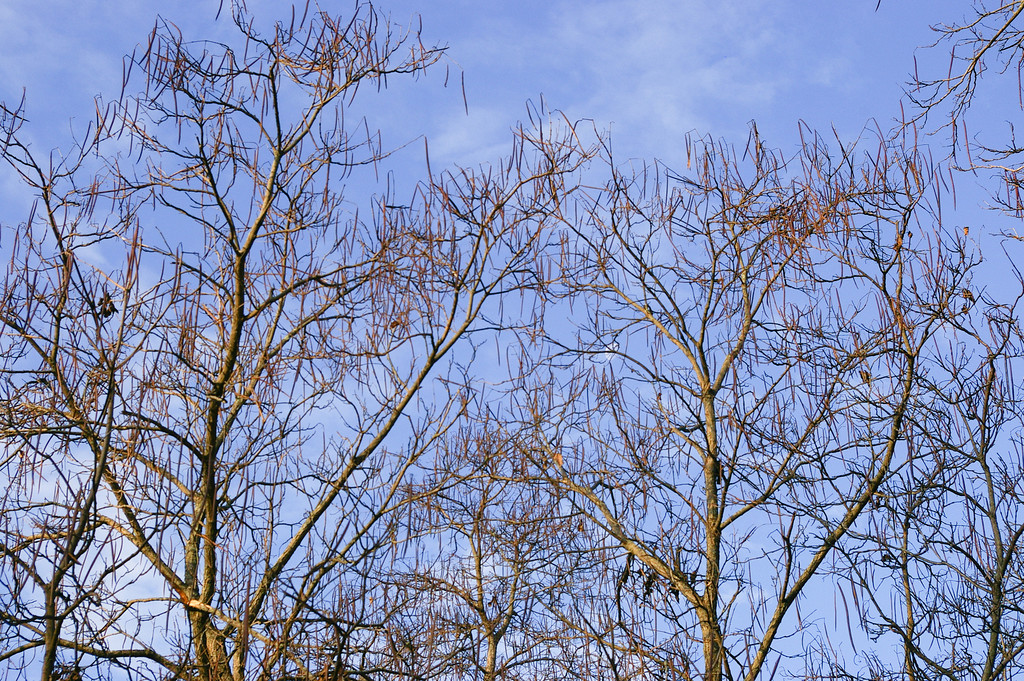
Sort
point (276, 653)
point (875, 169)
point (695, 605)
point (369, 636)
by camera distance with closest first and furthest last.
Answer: point (276, 653) → point (369, 636) → point (695, 605) → point (875, 169)

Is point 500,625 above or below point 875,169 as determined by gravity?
below

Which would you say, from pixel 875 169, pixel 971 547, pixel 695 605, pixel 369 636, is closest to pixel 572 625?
pixel 695 605

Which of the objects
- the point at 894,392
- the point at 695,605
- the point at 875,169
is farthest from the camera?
the point at 875,169

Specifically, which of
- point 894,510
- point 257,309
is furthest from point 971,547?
point 257,309

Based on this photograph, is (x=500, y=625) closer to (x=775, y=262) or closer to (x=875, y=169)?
(x=775, y=262)

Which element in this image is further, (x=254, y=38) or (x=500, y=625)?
(x=500, y=625)

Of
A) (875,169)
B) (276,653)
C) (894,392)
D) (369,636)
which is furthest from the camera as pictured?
A: (875,169)

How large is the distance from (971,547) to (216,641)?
6150 mm

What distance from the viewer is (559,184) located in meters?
8.80

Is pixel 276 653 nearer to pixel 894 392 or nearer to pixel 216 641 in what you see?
pixel 216 641

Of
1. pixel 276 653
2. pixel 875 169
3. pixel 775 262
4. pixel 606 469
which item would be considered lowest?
pixel 276 653

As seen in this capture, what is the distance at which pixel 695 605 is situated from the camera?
758 cm

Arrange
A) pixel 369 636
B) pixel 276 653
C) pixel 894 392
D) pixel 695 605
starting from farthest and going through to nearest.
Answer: pixel 894 392 < pixel 695 605 < pixel 369 636 < pixel 276 653

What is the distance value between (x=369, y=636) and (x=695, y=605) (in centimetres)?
258
